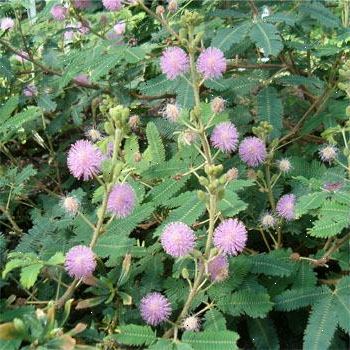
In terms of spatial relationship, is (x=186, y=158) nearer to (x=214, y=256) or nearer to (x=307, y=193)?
(x=307, y=193)

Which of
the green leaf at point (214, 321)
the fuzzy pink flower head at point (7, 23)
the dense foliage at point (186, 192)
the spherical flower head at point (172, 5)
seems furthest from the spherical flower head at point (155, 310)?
the fuzzy pink flower head at point (7, 23)

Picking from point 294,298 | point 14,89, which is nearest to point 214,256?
point 294,298

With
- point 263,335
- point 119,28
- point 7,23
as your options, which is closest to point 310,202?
point 263,335

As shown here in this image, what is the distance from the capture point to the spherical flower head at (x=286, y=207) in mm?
1957

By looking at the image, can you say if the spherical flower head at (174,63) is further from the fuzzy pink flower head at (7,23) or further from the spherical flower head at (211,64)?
the fuzzy pink flower head at (7,23)

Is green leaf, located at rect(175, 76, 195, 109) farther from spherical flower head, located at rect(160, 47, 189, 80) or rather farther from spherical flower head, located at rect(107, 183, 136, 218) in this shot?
spherical flower head, located at rect(107, 183, 136, 218)

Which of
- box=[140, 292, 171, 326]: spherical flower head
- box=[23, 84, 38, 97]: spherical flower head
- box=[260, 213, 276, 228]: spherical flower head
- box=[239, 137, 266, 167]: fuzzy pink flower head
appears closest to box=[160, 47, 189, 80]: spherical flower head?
box=[239, 137, 266, 167]: fuzzy pink flower head

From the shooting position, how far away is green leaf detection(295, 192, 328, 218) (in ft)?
5.95

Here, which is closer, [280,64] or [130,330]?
[130,330]

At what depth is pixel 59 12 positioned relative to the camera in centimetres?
257

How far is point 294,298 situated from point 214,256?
410mm

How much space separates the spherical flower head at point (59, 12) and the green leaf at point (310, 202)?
4.37ft

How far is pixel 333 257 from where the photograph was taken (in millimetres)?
1954

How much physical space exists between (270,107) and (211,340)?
0.96 meters
